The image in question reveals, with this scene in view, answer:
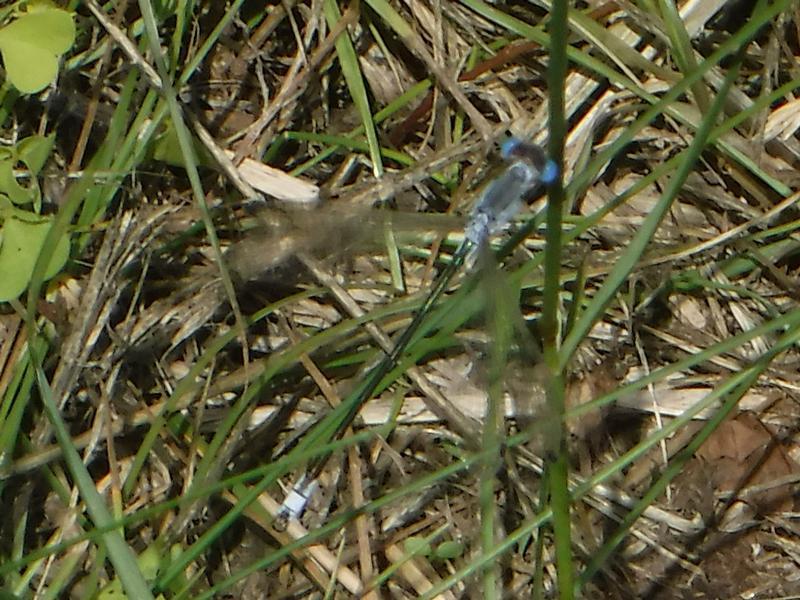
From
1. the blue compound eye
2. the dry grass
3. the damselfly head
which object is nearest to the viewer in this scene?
the blue compound eye

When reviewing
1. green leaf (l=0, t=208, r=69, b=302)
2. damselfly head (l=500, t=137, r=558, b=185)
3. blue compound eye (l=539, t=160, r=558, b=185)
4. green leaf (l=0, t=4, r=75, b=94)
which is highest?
blue compound eye (l=539, t=160, r=558, b=185)

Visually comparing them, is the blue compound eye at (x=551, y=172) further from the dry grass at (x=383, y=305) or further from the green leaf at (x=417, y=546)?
the green leaf at (x=417, y=546)

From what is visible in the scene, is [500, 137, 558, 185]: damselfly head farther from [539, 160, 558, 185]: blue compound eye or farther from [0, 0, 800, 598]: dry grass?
[539, 160, 558, 185]: blue compound eye

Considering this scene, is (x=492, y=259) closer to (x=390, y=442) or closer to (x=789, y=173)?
(x=390, y=442)

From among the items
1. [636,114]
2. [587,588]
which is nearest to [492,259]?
[636,114]

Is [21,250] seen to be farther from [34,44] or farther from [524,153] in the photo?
[524,153]

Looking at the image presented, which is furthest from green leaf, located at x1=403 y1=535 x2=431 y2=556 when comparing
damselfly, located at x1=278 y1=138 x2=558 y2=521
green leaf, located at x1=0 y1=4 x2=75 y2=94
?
green leaf, located at x1=0 y1=4 x2=75 y2=94

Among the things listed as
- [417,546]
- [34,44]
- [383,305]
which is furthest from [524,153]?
[34,44]
